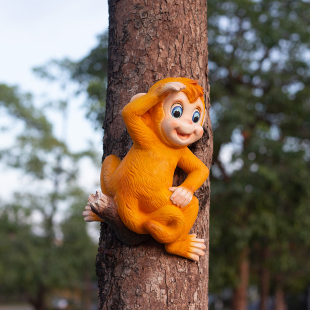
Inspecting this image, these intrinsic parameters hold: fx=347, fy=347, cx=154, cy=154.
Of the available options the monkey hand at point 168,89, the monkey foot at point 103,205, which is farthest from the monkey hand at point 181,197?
the monkey hand at point 168,89

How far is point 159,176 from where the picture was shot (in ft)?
5.87

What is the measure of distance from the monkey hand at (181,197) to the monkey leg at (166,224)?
30 mm

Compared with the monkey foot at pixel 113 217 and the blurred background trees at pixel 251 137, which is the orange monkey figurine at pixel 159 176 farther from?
the blurred background trees at pixel 251 137

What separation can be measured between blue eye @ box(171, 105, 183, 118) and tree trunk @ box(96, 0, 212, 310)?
0.30 m

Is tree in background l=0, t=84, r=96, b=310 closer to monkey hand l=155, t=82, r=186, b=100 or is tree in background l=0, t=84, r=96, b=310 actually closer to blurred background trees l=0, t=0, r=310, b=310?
blurred background trees l=0, t=0, r=310, b=310

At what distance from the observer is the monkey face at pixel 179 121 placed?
1.81 metres

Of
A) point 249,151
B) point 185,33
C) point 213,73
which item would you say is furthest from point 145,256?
point 213,73

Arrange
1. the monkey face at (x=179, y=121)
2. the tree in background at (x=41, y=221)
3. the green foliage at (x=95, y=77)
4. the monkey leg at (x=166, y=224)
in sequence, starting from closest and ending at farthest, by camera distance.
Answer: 1. the monkey leg at (x=166, y=224)
2. the monkey face at (x=179, y=121)
3. the green foliage at (x=95, y=77)
4. the tree in background at (x=41, y=221)

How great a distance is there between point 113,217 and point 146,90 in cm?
77

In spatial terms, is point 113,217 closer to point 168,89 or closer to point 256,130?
point 168,89

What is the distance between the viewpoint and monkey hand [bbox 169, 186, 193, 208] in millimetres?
1757

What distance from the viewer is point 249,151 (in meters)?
7.19

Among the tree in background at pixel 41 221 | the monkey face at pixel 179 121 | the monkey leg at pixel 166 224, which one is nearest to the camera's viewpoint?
the monkey leg at pixel 166 224

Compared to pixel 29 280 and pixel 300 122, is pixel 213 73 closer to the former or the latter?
pixel 300 122
